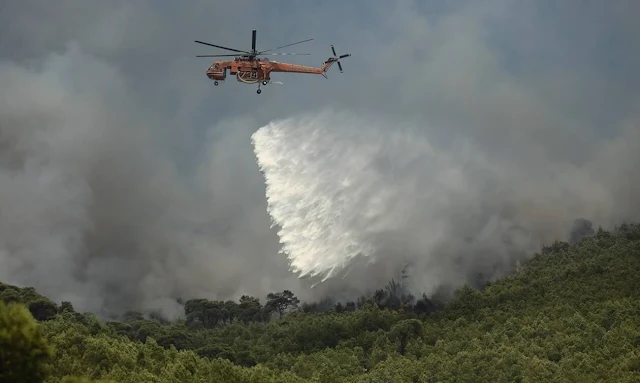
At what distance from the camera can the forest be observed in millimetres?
84938

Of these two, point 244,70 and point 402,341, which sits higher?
point 244,70

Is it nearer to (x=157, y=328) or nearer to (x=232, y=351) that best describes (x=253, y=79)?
(x=232, y=351)

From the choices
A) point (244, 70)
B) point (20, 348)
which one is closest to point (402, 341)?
point (244, 70)

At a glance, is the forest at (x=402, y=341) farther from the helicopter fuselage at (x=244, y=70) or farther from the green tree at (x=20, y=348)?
the helicopter fuselage at (x=244, y=70)

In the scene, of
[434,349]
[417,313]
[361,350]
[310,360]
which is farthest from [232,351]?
[417,313]

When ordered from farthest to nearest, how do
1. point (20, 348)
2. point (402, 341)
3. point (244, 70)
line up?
point (402, 341)
point (244, 70)
point (20, 348)

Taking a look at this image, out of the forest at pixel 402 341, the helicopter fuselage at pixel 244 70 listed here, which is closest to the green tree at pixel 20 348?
the forest at pixel 402 341

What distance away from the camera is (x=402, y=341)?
530 feet

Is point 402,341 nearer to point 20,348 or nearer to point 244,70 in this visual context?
point 244,70

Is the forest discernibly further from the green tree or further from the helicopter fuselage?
the helicopter fuselage

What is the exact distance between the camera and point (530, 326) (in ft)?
455

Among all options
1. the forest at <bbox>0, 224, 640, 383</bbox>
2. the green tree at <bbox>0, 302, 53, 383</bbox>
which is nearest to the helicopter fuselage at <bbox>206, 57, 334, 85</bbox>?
the forest at <bbox>0, 224, 640, 383</bbox>

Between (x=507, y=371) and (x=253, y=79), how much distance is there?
54.6 meters

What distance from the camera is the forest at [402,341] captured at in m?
84.9
